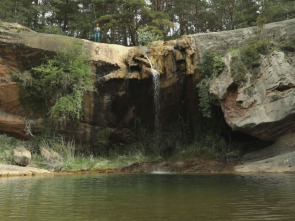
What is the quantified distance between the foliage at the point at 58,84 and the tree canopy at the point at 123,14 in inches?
348

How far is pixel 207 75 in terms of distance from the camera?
18.5 meters

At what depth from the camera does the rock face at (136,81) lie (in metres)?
16.7

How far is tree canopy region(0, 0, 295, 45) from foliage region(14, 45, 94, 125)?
8.85 m

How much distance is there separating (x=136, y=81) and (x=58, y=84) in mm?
4006

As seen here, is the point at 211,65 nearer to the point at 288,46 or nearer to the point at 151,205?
the point at 288,46

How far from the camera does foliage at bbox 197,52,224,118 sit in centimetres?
1773

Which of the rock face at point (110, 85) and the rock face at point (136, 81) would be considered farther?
the rock face at point (110, 85)

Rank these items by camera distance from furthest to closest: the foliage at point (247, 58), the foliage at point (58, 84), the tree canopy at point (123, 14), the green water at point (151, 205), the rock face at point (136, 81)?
1. the tree canopy at point (123, 14)
2. the foliage at point (58, 84)
3. the foliage at point (247, 58)
4. the rock face at point (136, 81)
5. the green water at point (151, 205)

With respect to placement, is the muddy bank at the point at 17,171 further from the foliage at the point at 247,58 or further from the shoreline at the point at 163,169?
the foliage at the point at 247,58

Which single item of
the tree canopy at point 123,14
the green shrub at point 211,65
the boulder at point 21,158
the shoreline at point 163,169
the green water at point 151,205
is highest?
the tree canopy at point 123,14

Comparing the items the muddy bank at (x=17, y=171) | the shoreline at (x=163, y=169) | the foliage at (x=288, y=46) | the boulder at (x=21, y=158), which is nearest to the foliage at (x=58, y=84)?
the boulder at (x=21, y=158)

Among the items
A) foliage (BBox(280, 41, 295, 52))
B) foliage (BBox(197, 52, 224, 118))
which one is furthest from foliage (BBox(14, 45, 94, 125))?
foliage (BBox(280, 41, 295, 52))

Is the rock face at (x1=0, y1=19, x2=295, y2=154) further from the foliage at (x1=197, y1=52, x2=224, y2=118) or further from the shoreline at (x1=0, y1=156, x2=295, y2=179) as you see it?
the shoreline at (x1=0, y1=156, x2=295, y2=179)

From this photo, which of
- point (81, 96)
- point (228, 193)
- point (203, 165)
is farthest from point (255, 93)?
point (228, 193)
